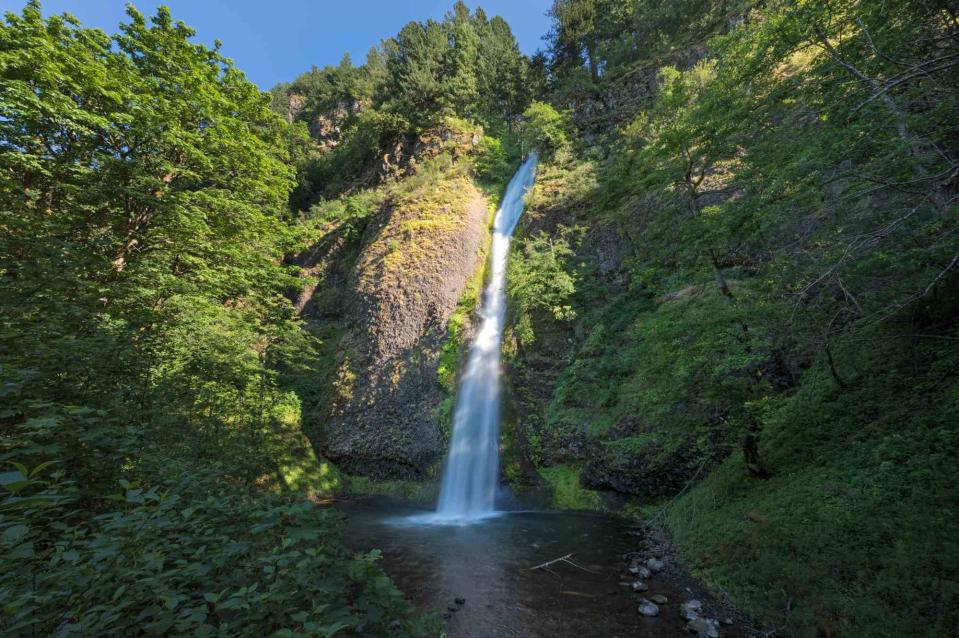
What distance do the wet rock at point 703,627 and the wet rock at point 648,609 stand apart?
0.46 metres

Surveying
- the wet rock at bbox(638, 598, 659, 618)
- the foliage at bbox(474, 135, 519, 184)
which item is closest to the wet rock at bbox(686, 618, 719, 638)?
the wet rock at bbox(638, 598, 659, 618)

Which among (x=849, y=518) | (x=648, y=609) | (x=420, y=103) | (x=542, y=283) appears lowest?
(x=648, y=609)

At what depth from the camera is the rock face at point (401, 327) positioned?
15836 millimetres

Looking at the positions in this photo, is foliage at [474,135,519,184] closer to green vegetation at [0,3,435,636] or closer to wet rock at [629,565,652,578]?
green vegetation at [0,3,435,636]

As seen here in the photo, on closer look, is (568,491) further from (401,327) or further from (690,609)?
(401,327)

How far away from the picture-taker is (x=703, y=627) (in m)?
5.04

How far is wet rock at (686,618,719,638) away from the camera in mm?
4926

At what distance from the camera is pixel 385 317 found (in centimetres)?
1842

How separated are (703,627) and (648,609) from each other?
0.75 metres

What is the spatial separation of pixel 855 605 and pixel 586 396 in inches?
348

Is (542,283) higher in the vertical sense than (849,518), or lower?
higher

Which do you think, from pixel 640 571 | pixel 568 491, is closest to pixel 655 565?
pixel 640 571

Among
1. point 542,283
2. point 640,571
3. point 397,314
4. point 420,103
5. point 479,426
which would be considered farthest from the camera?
point 420,103

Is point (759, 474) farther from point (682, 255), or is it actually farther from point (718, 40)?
point (718, 40)
